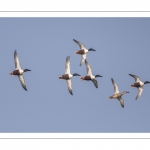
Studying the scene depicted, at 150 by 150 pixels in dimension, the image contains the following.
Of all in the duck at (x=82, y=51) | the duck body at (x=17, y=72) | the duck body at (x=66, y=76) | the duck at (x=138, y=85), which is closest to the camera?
the duck body at (x=17, y=72)

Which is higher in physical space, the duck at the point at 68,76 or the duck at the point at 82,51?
the duck at the point at 82,51

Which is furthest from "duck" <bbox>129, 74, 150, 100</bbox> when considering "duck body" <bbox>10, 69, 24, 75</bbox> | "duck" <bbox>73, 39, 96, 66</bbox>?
"duck body" <bbox>10, 69, 24, 75</bbox>

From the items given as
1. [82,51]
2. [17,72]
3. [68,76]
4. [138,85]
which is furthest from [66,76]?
[138,85]

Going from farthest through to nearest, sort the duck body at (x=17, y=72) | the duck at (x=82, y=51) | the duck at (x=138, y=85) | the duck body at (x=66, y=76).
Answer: the duck at (x=138, y=85) < the duck at (x=82, y=51) < the duck body at (x=66, y=76) < the duck body at (x=17, y=72)

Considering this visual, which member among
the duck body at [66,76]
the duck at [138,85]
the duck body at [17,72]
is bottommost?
the duck at [138,85]

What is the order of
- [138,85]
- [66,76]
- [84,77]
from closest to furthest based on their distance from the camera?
[66,76], [84,77], [138,85]

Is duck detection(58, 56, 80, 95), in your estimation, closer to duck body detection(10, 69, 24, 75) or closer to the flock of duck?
the flock of duck

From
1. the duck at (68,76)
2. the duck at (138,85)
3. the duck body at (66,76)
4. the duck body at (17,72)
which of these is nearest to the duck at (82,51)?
the duck at (68,76)

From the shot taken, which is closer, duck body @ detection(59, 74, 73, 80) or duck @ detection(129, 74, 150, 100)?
duck body @ detection(59, 74, 73, 80)

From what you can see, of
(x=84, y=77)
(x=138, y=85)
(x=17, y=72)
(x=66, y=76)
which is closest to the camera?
(x=17, y=72)

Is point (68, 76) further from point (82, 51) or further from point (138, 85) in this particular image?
point (138, 85)

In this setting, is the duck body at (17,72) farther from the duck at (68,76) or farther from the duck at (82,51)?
the duck at (82,51)
